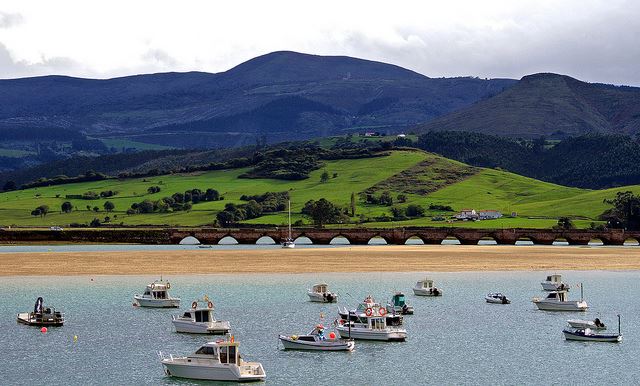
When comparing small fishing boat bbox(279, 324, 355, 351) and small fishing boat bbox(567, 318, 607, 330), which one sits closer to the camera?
small fishing boat bbox(279, 324, 355, 351)

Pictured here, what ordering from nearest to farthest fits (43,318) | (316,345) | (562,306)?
(316,345), (43,318), (562,306)

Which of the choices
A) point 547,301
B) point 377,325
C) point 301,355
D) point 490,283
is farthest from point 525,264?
point 301,355

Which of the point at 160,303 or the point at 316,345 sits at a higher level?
the point at 160,303

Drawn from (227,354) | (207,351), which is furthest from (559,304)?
(207,351)

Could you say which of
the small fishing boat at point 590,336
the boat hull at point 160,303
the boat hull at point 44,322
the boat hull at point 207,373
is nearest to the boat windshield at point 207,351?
the boat hull at point 207,373

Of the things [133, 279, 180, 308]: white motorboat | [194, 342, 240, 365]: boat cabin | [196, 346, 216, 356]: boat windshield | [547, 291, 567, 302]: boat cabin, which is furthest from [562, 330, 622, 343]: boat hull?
[133, 279, 180, 308]: white motorboat

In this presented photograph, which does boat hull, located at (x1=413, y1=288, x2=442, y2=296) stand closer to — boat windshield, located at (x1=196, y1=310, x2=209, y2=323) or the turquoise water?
the turquoise water

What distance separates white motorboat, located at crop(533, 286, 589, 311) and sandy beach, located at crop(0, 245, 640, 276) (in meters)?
42.2

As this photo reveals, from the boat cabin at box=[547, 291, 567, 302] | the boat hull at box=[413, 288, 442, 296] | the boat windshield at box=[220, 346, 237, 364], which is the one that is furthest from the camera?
the boat hull at box=[413, 288, 442, 296]

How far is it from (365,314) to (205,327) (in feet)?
39.2

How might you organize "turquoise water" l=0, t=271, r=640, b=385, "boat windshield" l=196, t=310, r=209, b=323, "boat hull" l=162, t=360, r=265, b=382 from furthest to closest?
"boat windshield" l=196, t=310, r=209, b=323 → "turquoise water" l=0, t=271, r=640, b=385 → "boat hull" l=162, t=360, r=265, b=382

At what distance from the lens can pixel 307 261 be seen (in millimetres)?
153875

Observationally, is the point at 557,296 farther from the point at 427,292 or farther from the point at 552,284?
the point at 427,292

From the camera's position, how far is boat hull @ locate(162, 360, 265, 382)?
62969mm
